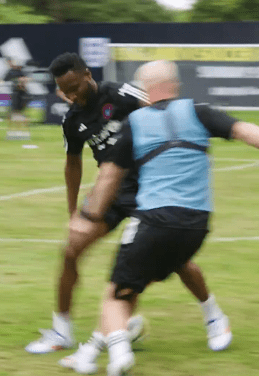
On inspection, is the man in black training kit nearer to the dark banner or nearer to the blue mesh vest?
the blue mesh vest

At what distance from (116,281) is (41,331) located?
1.10 meters

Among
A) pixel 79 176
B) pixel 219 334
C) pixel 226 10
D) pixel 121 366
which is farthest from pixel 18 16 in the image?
pixel 121 366

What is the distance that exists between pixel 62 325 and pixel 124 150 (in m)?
1.44

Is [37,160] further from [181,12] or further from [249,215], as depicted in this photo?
[181,12]

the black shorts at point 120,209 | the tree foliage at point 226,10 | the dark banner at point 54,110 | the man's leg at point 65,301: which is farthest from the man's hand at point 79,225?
the tree foliage at point 226,10

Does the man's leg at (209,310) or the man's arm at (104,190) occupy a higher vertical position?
the man's arm at (104,190)

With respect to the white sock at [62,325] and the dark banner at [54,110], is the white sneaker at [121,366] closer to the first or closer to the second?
the white sock at [62,325]

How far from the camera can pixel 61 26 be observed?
83.8ft

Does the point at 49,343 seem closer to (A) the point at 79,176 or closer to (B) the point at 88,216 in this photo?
(B) the point at 88,216

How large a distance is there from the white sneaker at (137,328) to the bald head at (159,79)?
5.16 feet

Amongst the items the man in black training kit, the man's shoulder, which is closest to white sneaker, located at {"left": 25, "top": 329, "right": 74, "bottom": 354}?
the man in black training kit

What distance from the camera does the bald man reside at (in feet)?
16.7

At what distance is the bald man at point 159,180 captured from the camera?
5.08m

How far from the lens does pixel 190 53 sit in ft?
76.8
